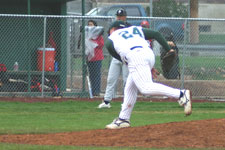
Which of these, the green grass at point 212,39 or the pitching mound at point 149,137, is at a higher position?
the green grass at point 212,39

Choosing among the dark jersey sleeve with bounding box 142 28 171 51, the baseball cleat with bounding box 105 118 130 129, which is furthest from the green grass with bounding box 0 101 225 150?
the dark jersey sleeve with bounding box 142 28 171 51

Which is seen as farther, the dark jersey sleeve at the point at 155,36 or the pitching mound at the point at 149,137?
the dark jersey sleeve at the point at 155,36

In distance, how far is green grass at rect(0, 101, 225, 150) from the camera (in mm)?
10258

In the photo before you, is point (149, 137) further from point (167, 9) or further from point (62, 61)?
point (167, 9)

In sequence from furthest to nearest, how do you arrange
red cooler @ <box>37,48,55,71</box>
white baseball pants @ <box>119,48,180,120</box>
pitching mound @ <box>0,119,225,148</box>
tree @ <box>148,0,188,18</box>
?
tree @ <box>148,0,188,18</box>, red cooler @ <box>37,48,55,71</box>, white baseball pants @ <box>119,48,180,120</box>, pitching mound @ <box>0,119,225,148</box>

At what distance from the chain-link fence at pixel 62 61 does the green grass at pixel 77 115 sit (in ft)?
4.67

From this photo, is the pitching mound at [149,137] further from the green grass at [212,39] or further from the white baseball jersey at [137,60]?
the green grass at [212,39]

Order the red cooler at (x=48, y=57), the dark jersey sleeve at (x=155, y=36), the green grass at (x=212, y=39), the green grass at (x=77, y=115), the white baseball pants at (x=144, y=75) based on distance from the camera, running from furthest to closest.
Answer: the green grass at (x=212, y=39), the red cooler at (x=48, y=57), the green grass at (x=77, y=115), the dark jersey sleeve at (x=155, y=36), the white baseball pants at (x=144, y=75)

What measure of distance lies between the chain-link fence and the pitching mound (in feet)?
23.7

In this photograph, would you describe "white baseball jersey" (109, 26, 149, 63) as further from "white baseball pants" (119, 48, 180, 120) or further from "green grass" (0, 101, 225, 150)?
"green grass" (0, 101, 225, 150)

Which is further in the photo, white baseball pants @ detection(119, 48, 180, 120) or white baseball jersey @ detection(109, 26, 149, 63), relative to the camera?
white baseball jersey @ detection(109, 26, 149, 63)

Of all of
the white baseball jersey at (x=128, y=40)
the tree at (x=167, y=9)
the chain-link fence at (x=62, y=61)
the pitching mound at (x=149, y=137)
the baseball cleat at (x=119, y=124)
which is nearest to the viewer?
the pitching mound at (x=149, y=137)

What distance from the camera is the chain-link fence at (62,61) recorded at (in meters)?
16.0

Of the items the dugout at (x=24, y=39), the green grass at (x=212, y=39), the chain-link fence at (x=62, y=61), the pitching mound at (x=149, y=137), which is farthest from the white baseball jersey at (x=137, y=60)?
the green grass at (x=212, y=39)
